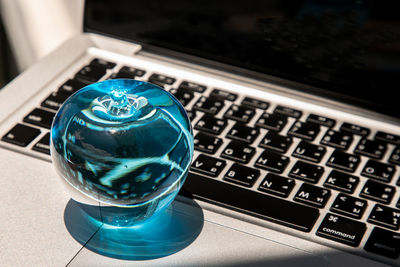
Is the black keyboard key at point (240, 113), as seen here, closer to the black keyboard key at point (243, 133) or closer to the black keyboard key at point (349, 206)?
the black keyboard key at point (243, 133)

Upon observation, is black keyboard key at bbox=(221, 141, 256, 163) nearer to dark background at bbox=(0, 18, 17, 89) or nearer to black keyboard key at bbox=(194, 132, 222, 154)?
black keyboard key at bbox=(194, 132, 222, 154)

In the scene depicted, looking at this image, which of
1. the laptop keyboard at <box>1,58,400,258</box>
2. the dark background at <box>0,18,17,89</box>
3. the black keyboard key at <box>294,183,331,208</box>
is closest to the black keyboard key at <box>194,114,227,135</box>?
the laptop keyboard at <box>1,58,400,258</box>

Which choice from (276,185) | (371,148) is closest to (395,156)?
(371,148)

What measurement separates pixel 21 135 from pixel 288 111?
25 centimetres

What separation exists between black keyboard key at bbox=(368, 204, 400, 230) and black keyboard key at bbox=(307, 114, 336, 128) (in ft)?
0.38

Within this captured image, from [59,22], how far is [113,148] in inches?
21.5

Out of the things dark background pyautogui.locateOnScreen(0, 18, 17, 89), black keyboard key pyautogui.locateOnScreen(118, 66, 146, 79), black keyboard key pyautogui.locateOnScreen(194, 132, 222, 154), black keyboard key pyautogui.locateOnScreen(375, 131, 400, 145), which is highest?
black keyboard key pyautogui.locateOnScreen(118, 66, 146, 79)

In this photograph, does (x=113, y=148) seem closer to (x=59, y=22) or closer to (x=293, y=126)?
(x=293, y=126)

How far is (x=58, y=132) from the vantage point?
0.39 metres

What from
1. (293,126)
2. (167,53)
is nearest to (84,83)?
(167,53)

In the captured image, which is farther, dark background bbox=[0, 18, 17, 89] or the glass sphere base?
dark background bbox=[0, 18, 17, 89]

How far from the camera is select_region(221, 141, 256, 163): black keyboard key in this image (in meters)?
0.53

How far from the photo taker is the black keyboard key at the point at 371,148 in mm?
547

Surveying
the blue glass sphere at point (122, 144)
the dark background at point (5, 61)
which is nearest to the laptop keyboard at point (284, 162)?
the blue glass sphere at point (122, 144)
